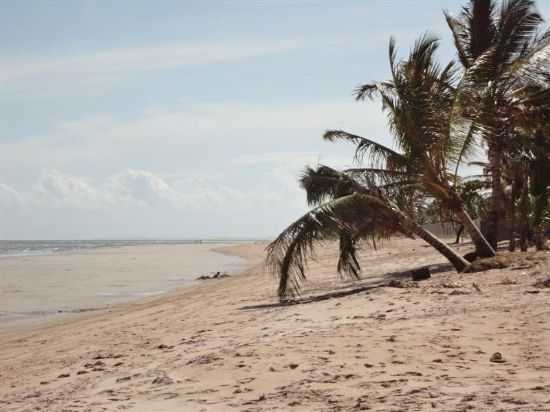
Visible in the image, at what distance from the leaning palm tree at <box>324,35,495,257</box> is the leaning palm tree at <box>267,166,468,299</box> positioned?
0.75 meters

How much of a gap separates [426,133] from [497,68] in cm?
382

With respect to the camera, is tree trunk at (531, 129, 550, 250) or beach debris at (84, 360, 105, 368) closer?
beach debris at (84, 360, 105, 368)

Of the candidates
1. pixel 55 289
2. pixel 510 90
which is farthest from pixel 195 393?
pixel 55 289

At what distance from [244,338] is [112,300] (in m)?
11.9

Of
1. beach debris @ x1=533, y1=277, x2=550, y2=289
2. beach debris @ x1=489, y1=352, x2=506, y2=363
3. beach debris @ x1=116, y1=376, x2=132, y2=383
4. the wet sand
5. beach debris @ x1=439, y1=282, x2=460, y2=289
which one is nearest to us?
beach debris @ x1=489, y1=352, x2=506, y2=363

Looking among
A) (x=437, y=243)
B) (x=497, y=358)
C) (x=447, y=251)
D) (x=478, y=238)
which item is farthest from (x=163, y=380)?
(x=478, y=238)

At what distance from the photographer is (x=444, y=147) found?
1469cm

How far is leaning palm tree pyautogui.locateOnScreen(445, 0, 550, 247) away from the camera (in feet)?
51.8

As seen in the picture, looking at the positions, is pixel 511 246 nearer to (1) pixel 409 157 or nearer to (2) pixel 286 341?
(1) pixel 409 157

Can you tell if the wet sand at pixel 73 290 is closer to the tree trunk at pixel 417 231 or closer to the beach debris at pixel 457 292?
the tree trunk at pixel 417 231

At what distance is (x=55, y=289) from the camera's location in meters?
23.4

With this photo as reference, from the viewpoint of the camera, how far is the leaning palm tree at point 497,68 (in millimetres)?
15789

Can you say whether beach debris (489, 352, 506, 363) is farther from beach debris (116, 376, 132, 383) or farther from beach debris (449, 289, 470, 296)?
beach debris (449, 289, 470, 296)

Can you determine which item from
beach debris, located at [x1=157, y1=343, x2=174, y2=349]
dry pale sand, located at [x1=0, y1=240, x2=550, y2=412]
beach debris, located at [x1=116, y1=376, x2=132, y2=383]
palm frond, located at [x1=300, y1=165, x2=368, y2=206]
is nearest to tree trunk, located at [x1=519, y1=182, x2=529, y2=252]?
palm frond, located at [x1=300, y1=165, x2=368, y2=206]
